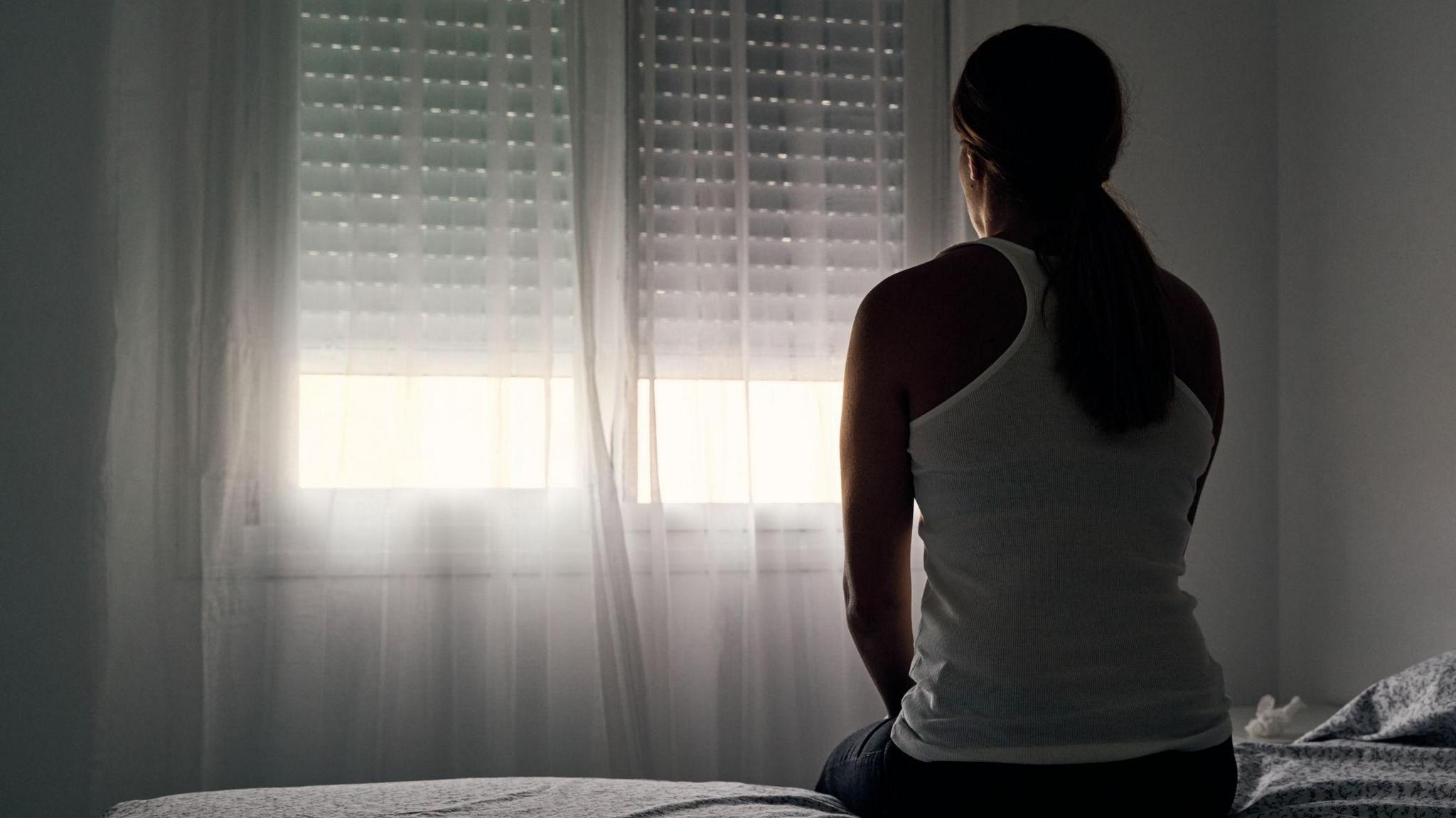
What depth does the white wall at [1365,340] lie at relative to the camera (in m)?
1.98

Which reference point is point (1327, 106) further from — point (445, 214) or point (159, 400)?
point (159, 400)

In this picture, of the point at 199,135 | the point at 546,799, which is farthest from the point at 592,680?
the point at 199,135

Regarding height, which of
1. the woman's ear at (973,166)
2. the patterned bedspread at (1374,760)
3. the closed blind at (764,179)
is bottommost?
the patterned bedspread at (1374,760)

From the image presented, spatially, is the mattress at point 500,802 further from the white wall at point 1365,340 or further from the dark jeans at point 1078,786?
the white wall at point 1365,340

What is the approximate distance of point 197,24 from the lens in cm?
206

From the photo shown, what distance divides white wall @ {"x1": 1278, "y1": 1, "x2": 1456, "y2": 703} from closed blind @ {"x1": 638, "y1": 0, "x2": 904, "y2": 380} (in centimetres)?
90

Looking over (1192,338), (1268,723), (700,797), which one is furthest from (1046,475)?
(1268,723)

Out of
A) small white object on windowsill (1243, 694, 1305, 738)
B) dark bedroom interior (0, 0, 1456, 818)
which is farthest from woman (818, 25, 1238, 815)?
small white object on windowsill (1243, 694, 1305, 738)

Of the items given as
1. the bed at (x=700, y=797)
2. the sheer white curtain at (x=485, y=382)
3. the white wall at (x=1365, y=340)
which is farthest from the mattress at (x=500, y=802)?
the white wall at (x=1365, y=340)

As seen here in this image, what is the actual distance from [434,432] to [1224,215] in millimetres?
1798

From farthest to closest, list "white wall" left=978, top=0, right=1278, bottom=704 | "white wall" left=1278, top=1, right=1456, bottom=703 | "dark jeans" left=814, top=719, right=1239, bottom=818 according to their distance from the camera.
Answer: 1. "white wall" left=978, top=0, right=1278, bottom=704
2. "white wall" left=1278, top=1, right=1456, bottom=703
3. "dark jeans" left=814, top=719, right=1239, bottom=818

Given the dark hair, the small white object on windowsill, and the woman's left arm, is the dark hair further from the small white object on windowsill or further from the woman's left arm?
the small white object on windowsill

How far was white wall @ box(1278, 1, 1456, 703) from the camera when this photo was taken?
198 cm

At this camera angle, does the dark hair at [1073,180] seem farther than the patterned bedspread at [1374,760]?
No
